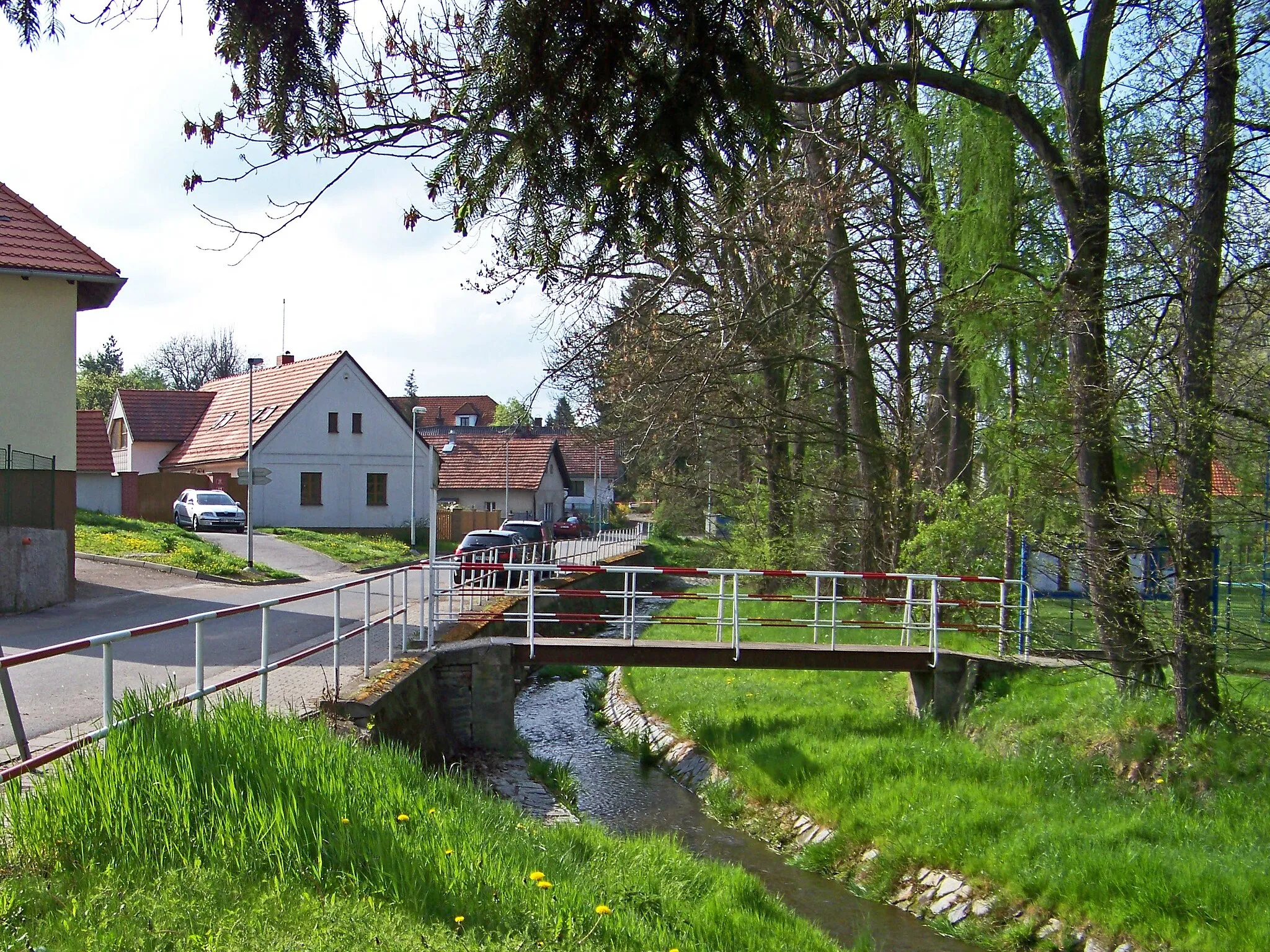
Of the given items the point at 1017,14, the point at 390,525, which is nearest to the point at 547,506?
the point at 390,525

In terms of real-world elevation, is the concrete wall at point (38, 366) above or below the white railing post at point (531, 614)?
above

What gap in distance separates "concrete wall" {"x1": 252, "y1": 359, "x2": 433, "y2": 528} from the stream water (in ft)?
101

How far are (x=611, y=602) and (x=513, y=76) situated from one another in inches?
1189

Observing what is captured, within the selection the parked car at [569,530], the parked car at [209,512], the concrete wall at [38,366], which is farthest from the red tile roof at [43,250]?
the parked car at [569,530]

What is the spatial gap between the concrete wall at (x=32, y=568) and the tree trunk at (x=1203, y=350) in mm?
17015

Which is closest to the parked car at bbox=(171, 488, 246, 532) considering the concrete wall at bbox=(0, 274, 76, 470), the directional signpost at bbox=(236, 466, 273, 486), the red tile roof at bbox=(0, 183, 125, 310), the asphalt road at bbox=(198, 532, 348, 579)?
the asphalt road at bbox=(198, 532, 348, 579)

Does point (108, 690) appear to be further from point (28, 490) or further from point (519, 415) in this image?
point (28, 490)

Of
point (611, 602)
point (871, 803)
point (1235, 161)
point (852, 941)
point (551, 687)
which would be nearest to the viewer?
point (852, 941)

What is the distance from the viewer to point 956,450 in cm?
1911

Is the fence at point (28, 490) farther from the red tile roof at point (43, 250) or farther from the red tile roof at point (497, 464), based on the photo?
the red tile roof at point (497, 464)

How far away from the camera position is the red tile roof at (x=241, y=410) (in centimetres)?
4869

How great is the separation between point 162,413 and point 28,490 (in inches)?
1597

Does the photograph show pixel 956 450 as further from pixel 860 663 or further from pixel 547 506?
pixel 547 506

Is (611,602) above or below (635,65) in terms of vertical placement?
below
